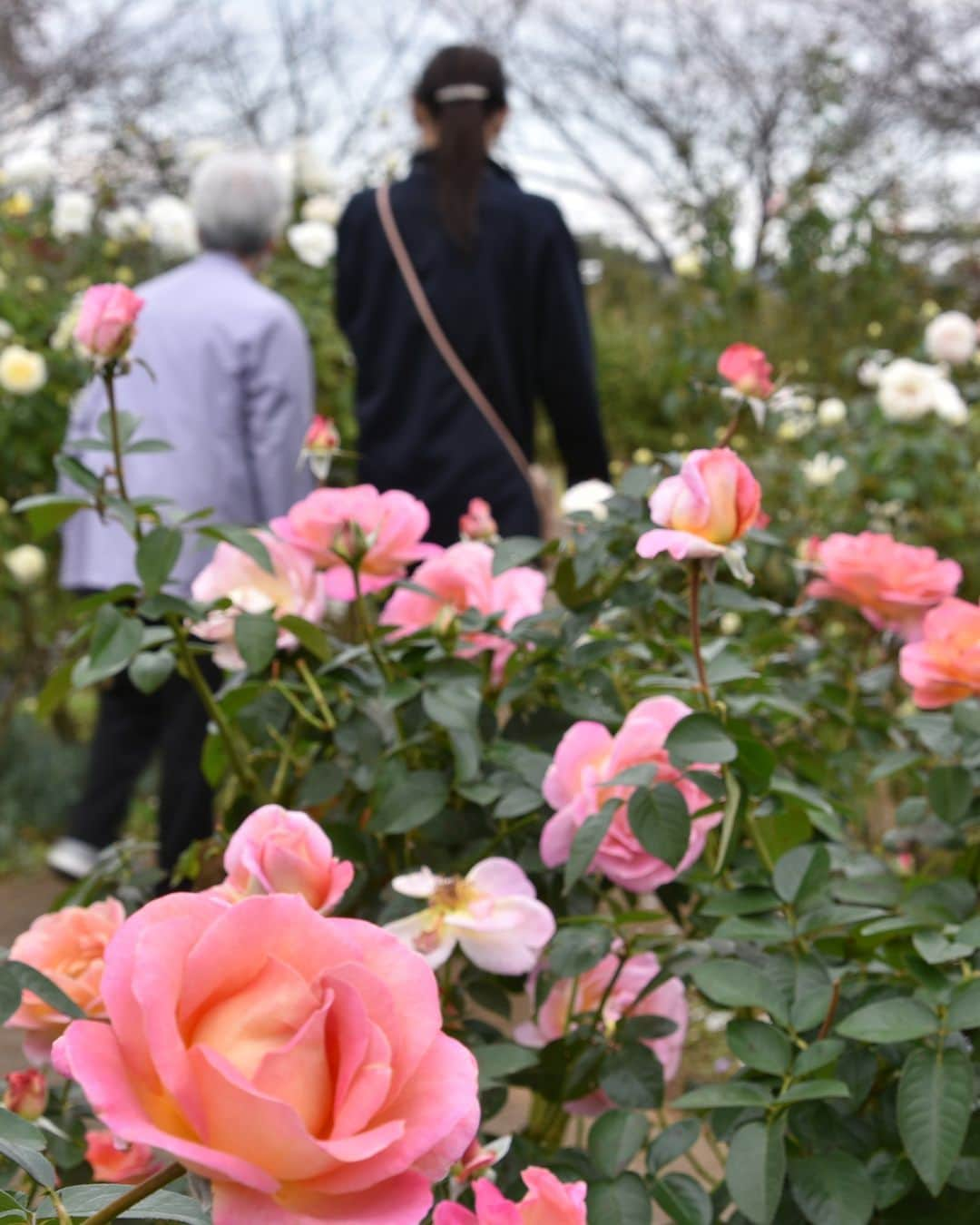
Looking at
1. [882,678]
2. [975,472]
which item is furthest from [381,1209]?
[975,472]

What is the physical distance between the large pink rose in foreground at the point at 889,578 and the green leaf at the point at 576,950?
450 millimetres

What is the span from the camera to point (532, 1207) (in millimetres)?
572

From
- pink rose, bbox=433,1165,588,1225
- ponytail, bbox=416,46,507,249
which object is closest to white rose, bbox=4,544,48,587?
ponytail, bbox=416,46,507,249

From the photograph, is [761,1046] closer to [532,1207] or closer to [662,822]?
[662,822]

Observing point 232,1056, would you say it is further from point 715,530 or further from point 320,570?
point 320,570

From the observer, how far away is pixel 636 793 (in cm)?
91

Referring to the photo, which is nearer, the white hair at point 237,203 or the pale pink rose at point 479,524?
the pale pink rose at point 479,524

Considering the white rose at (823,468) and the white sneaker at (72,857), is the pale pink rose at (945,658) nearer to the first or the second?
the white rose at (823,468)

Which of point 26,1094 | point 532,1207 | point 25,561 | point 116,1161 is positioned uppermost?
point 532,1207

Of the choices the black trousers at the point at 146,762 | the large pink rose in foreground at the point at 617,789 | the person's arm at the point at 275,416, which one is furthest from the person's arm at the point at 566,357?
the large pink rose in foreground at the point at 617,789

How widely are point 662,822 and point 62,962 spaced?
1.26 feet

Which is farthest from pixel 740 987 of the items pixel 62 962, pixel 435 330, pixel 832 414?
pixel 832 414

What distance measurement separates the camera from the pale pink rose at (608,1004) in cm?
106

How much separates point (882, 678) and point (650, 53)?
40.4 ft
